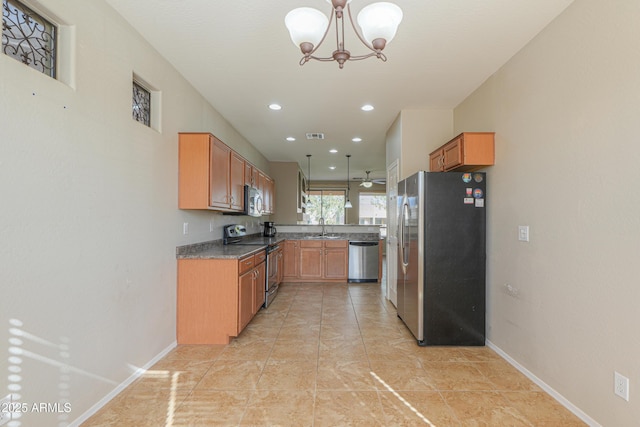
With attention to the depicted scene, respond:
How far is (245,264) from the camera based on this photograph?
3.19 metres

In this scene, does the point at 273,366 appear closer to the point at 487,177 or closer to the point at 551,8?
the point at 487,177

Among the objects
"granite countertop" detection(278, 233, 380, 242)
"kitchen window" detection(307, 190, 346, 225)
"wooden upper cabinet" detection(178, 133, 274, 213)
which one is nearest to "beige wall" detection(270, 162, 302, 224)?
"granite countertop" detection(278, 233, 380, 242)

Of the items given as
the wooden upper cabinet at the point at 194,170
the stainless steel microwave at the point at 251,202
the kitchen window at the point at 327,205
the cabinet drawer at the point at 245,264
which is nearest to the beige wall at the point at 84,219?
the wooden upper cabinet at the point at 194,170

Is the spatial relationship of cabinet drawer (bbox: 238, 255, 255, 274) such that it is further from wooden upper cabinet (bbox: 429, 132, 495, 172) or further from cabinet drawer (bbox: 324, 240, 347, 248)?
cabinet drawer (bbox: 324, 240, 347, 248)

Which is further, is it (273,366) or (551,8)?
(273,366)

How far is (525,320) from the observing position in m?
2.46

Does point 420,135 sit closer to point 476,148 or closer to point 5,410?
point 476,148

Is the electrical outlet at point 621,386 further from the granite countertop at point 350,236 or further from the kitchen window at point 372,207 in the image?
the kitchen window at point 372,207

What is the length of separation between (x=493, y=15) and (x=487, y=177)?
1.43 metres

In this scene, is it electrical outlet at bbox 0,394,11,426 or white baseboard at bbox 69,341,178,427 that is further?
white baseboard at bbox 69,341,178,427

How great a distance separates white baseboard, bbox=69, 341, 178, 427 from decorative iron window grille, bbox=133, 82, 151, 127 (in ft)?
6.39

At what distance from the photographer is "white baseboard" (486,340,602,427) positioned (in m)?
1.86

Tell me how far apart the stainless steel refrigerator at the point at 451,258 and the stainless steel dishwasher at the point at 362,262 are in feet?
9.76

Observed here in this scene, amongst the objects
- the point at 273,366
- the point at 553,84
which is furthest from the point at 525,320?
the point at 273,366
